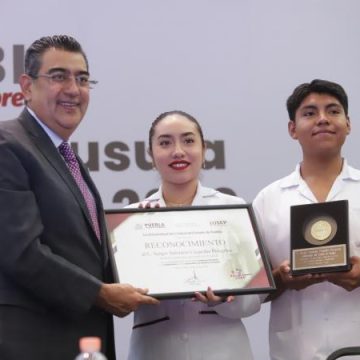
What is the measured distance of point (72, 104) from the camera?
2.37m

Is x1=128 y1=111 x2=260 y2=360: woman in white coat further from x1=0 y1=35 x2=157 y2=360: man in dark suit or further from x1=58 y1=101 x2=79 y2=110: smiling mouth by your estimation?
x1=58 y1=101 x2=79 y2=110: smiling mouth

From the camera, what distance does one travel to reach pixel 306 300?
2.64 m

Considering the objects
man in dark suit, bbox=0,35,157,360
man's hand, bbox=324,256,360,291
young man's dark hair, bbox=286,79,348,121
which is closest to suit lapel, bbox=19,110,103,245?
man in dark suit, bbox=0,35,157,360

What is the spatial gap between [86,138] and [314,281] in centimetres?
149

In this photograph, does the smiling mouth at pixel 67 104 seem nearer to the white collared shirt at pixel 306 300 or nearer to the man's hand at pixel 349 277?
the white collared shirt at pixel 306 300

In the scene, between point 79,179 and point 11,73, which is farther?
point 11,73

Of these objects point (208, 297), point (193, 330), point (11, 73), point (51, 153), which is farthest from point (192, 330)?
point (11, 73)

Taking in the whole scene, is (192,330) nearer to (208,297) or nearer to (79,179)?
(208,297)

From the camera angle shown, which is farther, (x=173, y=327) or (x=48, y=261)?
(x=173, y=327)

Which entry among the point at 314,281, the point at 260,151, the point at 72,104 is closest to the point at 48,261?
the point at 72,104

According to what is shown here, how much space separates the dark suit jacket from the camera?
2.09 meters

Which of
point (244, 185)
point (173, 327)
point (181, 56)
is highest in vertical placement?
point (181, 56)

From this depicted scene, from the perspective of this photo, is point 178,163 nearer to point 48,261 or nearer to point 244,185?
point 48,261

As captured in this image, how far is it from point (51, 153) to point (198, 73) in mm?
1591
